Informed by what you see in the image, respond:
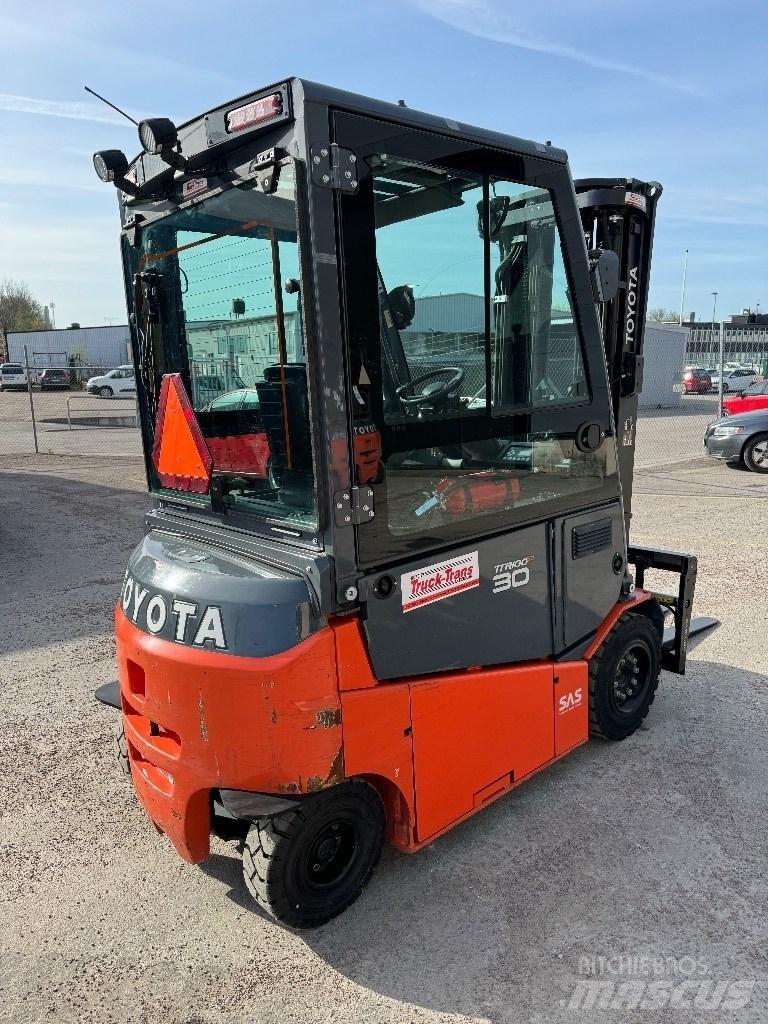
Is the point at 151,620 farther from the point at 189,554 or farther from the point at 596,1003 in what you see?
the point at 596,1003

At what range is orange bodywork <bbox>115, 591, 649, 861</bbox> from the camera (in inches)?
96.3

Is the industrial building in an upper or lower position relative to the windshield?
upper

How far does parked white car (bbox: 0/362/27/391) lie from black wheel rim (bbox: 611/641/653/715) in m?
41.3

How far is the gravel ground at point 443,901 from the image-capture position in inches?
96.1

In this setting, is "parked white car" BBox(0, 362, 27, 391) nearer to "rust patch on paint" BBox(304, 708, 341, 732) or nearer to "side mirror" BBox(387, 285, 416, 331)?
"side mirror" BBox(387, 285, 416, 331)

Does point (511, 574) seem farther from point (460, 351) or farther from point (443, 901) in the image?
point (443, 901)

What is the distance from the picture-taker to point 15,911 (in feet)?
9.43

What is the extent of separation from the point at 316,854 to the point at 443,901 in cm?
54

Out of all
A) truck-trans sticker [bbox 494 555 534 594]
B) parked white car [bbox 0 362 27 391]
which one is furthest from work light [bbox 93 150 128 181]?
parked white car [bbox 0 362 27 391]

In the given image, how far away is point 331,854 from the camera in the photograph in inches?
111

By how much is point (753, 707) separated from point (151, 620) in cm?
359

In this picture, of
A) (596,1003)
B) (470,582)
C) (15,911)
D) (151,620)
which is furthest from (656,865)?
(15,911)

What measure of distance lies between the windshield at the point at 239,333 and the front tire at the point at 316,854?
41.4 inches

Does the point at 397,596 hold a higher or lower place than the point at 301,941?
higher
